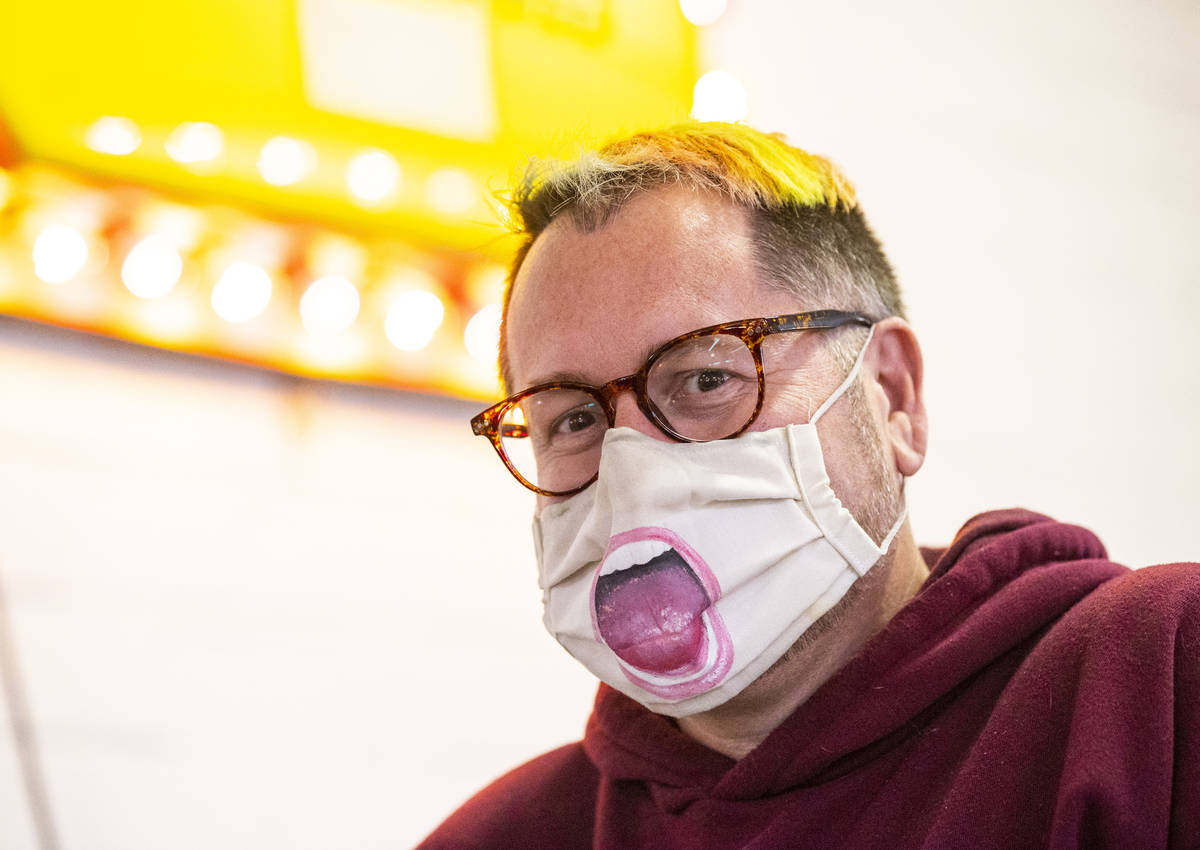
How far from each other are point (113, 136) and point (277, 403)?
403 millimetres

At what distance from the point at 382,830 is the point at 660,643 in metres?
0.81

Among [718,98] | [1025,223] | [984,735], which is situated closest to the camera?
[984,735]

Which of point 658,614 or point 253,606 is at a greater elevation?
point 253,606

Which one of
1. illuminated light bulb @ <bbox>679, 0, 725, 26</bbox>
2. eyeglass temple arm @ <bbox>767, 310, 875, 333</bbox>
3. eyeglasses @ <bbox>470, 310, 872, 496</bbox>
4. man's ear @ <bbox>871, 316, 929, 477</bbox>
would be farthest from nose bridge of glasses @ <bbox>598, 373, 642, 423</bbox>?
illuminated light bulb @ <bbox>679, 0, 725, 26</bbox>

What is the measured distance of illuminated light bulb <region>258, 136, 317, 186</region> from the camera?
1.50 m

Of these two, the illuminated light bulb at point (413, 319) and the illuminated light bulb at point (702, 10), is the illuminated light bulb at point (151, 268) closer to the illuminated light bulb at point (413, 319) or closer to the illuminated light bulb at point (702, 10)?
the illuminated light bulb at point (413, 319)

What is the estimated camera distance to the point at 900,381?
105cm

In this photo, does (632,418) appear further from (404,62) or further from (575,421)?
(404,62)

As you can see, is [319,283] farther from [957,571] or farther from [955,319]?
[955,319]

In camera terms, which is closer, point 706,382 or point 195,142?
point 706,382

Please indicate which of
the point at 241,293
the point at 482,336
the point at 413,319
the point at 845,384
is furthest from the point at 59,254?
the point at 845,384

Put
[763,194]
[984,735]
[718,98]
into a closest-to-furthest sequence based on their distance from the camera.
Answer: [984,735] < [763,194] < [718,98]

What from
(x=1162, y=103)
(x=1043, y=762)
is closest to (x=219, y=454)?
(x=1043, y=762)

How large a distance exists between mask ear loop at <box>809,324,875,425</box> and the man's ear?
0.02 meters
